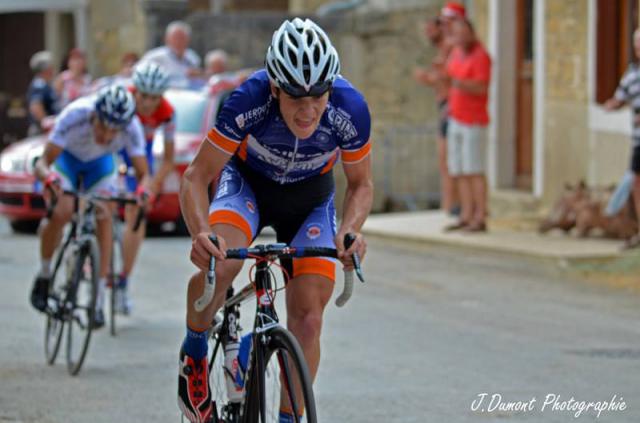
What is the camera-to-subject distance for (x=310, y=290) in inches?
242

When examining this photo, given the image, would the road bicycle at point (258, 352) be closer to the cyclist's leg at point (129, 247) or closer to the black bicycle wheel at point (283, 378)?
the black bicycle wheel at point (283, 378)

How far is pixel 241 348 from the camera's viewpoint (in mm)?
6281

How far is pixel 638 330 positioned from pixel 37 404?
4.41m

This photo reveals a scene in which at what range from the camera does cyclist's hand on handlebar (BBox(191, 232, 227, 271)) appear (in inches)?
226

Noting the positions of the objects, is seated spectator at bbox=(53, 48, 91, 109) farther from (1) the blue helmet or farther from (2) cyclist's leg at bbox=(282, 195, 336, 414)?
(2) cyclist's leg at bbox=(282, 195, 336, 414)

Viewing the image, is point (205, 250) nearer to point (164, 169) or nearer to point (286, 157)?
point (286, 157)

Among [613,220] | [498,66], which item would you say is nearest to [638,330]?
[613,220]

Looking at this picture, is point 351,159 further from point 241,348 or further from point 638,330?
point 638,330

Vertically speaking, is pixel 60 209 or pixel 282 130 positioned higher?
pixel 282 130

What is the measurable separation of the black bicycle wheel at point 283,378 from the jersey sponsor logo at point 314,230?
0.63m

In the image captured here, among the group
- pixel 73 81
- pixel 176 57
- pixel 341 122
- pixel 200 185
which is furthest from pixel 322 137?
pixel 73 81

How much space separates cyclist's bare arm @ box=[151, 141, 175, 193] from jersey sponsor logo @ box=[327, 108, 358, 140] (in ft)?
15.7

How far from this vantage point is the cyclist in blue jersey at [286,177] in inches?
230

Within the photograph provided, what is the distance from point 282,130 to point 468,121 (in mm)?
10022
